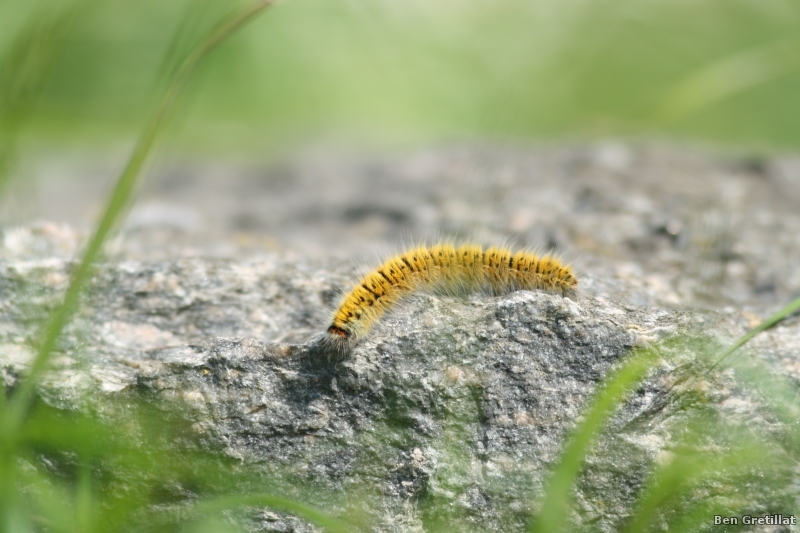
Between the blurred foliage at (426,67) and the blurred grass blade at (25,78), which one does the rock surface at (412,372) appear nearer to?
the blurred grass blade at (25,78)

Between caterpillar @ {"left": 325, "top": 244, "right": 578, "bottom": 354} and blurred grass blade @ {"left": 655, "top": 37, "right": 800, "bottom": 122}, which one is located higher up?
blurred grass blade @ {"left": 655, "top": 37, "right": 800, "bottom": 122}

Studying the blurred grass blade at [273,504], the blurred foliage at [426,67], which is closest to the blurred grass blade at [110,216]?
the blurred grass blade at [273,504]

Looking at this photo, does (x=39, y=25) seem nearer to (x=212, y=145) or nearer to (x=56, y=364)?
(x=56, y=364)

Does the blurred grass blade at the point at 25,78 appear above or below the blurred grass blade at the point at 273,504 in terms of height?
above

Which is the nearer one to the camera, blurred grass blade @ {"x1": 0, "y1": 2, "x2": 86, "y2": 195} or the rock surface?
the rock surface

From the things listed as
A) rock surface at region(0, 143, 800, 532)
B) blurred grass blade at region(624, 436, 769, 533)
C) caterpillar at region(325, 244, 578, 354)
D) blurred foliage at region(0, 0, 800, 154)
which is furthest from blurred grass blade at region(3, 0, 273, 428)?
blurred foliage at region(0, 0, 800, 154)

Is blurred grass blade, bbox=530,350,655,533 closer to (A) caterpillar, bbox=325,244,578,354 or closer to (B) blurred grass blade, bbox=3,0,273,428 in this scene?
(A) caterpillar, bbox=325,244,578,354
